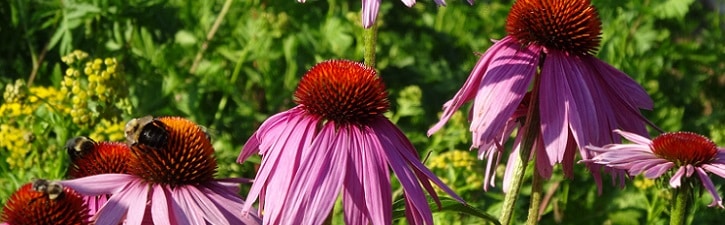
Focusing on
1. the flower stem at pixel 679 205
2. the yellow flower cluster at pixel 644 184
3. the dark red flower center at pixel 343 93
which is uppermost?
the dark red flower center at pixel 343 93

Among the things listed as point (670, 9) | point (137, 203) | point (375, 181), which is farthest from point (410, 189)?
point (670, 9)

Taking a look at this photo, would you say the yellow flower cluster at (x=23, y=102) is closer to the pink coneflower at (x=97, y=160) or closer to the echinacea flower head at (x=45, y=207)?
the pink coneflower at (x=97, y=160)

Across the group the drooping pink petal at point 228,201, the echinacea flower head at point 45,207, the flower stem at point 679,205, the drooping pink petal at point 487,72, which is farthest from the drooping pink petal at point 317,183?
the flower stem at point 679,205

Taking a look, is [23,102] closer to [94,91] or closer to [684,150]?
[94,91]

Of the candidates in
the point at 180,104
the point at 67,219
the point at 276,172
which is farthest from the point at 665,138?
the point at 180,104

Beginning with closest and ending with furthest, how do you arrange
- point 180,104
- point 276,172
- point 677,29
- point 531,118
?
point 276,172 → point 531,118 → point 180,104 → point 677,29

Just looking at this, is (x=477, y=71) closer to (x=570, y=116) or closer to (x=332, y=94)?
(x=570, y=116)
